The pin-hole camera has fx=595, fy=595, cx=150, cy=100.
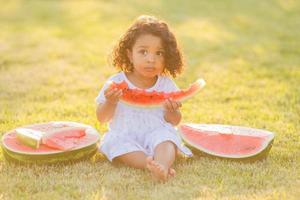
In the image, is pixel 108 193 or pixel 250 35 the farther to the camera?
pixel 250 35

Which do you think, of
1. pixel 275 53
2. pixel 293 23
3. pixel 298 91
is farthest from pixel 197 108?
pixel 293 23

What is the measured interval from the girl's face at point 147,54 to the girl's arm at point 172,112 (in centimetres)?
36

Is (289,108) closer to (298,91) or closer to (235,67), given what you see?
(298,91)

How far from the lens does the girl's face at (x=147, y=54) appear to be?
187 inches

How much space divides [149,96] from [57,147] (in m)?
0.83

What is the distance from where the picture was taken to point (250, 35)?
11820 millimetres

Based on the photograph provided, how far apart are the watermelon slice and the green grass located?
0.52 meters

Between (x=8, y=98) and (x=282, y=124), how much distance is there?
10.4 ft

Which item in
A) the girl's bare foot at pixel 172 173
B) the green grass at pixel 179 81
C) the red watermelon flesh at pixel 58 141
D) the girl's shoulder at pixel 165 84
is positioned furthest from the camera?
→ the girl's shoulder at pixel 165 84

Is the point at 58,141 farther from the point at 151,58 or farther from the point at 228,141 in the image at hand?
the point at 228,141

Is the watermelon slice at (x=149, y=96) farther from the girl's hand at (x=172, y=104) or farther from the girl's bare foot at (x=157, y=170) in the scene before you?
the girl's bare foot at (x=157, y=170)

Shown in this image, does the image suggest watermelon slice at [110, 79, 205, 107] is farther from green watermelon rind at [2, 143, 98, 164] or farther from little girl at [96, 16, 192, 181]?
green watermelon rind at [2, 143, 98, 164]

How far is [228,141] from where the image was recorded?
4.97 m

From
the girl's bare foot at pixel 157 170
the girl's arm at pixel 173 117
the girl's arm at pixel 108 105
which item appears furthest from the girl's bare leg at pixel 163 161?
the girl's arm at pixel 108 105
